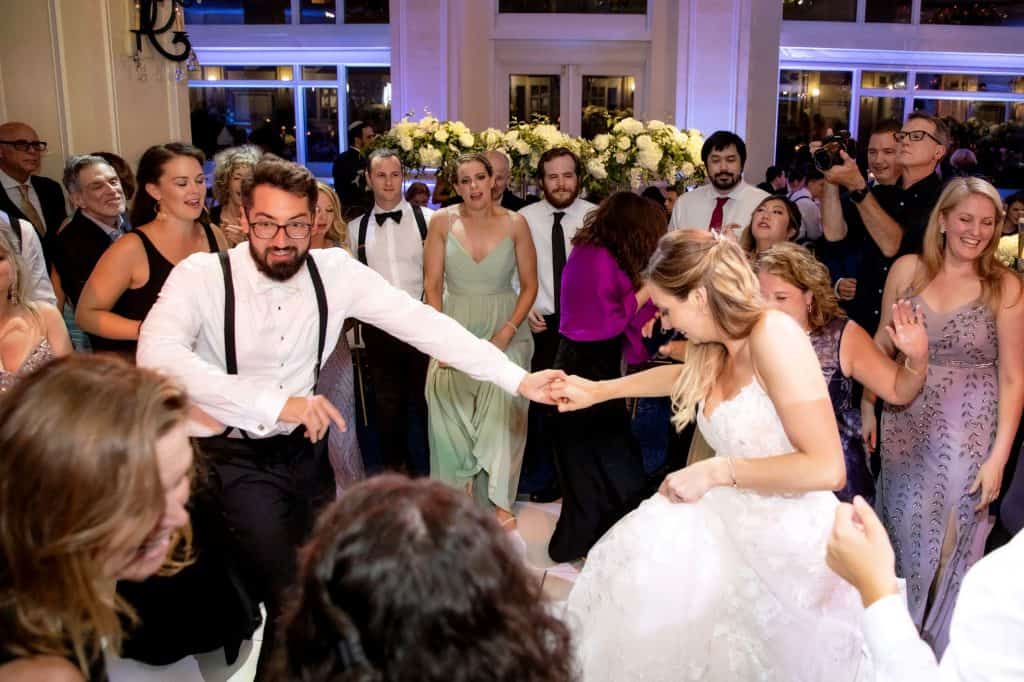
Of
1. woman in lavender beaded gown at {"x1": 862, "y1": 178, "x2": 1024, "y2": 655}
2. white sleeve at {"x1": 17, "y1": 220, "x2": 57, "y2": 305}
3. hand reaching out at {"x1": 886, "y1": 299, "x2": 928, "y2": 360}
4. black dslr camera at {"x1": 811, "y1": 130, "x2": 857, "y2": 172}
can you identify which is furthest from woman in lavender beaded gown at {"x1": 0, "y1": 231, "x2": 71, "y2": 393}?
black dslr camera at {"x1": 811, "y1": 130, "x2": 857, "y2": 172}

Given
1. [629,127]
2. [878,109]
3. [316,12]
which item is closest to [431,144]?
[629,127]

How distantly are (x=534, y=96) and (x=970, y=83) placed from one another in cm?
610

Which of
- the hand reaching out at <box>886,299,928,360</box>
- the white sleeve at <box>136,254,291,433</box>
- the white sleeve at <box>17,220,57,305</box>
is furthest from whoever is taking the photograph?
the white sleeve at <box>17,220,57,305</box>

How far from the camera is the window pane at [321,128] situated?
11.6 m

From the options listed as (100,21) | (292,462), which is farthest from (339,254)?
(100,21)

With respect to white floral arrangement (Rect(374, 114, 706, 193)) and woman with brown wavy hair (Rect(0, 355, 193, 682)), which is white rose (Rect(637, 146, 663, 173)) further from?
woman with brown wavy hair (Rect(0, 355, 193, 682))

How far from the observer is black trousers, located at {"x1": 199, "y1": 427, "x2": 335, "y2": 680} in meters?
2.40

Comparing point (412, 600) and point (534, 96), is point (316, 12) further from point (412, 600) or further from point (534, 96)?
point (412, 600)

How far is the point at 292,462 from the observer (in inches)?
99.0

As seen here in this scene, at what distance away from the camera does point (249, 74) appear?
1159cm

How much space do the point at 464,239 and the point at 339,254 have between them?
1.46m

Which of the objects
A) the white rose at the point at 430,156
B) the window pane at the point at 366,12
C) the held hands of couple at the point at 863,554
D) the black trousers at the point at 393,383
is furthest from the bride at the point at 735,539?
the window pane at the point at 366,12

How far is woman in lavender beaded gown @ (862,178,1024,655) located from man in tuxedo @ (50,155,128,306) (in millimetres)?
3100

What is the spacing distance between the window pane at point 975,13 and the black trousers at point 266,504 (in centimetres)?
1132
